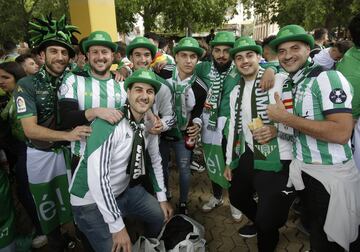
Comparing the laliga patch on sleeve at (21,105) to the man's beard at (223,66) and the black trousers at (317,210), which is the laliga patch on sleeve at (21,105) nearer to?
the man's beard at (223,66)

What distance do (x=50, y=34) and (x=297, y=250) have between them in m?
3.64

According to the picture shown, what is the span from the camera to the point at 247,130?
3320 millimetres

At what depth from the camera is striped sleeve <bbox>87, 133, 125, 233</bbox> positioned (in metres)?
2.42

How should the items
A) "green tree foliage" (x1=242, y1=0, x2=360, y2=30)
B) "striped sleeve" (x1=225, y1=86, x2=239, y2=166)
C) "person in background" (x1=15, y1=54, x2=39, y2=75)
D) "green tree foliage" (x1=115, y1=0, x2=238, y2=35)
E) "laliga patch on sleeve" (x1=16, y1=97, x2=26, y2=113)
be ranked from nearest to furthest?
1. "laliga patch on sleeve" (x1=16, y1=97, x2=26, y2=113)
2. "striped sleeve" (x1=225, y1=86, x2=239, y2=166)
3. "person in background" (x1=15, y1=54, x2=39, y2=75)
4. "green tree foliage" (x1=115, y1=0, x2=238, y2=35)
5. "green tree foliage" (x1=242, y1=0, x2=360, y2=30)

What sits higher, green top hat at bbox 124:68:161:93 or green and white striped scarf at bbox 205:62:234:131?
green top hat at bbox 124:68:161:93

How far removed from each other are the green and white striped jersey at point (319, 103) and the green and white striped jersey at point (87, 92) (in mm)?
1799

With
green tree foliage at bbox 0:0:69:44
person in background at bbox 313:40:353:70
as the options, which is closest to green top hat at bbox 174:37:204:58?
person in background at bbox 313:40:353:70

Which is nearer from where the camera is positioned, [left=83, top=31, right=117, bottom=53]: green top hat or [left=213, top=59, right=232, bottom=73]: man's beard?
[left=83, top=31, right=117, bottom=53]: green top hat

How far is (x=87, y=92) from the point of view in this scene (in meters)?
3.16

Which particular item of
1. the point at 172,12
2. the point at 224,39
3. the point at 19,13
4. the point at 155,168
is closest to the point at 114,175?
the point at 155,168

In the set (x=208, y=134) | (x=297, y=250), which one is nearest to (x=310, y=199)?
(x=297, y=250)

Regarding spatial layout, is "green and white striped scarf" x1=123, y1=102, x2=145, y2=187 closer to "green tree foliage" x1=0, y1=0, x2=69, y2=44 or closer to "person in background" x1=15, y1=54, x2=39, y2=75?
"person in background" x1=15, y1=54, x2=39, y2=75

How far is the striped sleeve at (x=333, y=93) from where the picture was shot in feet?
7.84

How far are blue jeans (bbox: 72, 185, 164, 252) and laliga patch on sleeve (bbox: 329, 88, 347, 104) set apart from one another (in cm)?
187
